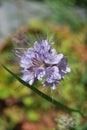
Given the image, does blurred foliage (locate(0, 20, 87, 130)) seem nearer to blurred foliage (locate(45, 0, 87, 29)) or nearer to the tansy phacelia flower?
blurred foliage (locate(45, 0, 87, 29))

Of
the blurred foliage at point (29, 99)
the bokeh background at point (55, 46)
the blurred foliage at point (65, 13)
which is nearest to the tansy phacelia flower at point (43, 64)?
the bokeh background at point (55, 46)

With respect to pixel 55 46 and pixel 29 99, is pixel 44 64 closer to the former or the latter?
pixel 29 99

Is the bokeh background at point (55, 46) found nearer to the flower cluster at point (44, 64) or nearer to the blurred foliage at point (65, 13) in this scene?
the blurred foliage at point (65, 13)

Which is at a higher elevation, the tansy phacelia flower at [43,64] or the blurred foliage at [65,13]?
the tansy phacelia flower at [43,64]

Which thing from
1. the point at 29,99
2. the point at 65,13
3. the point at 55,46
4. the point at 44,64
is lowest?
the point at 29,99

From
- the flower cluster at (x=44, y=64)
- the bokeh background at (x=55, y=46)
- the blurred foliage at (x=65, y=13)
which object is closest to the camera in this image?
the flower cluster at (x=44, y=64)

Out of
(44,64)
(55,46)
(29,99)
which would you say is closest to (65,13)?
(55,46)
